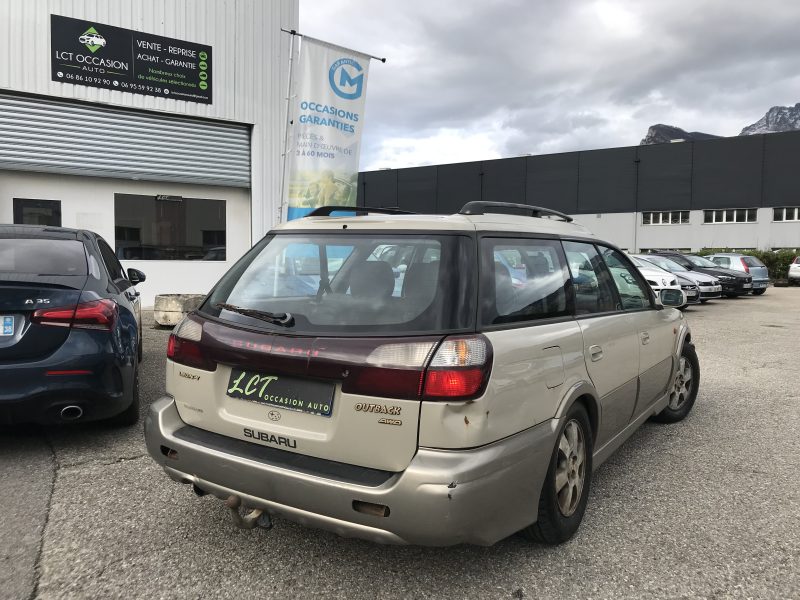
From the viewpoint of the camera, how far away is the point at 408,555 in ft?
9.38

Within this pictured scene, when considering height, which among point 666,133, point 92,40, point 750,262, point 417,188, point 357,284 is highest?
point 666,133

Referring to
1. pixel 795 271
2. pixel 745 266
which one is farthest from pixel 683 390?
pixel 795 271

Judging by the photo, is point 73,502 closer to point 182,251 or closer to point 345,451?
point 345,451

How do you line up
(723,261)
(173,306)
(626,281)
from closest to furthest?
(626,281)
(173,306)
(723,261)

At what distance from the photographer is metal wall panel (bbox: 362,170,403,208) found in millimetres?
51719

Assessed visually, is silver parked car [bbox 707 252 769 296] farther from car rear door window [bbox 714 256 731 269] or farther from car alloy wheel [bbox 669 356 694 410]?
car alloy wheel [bbox 669 356 694 410]

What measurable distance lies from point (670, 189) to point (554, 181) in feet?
25.5

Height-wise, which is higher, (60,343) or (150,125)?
(150,125)

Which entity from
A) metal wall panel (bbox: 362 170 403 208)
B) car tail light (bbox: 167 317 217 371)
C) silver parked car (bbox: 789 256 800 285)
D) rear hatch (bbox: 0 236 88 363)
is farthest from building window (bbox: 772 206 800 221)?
car tail light (bbox: 167 317 217 371)

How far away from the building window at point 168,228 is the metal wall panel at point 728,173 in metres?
34.3

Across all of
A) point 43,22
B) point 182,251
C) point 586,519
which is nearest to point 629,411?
point 586,519

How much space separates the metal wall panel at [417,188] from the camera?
4944 cm

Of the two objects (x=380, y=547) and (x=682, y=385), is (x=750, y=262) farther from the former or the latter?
(x=380, y=547)

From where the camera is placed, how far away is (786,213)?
119 ft
